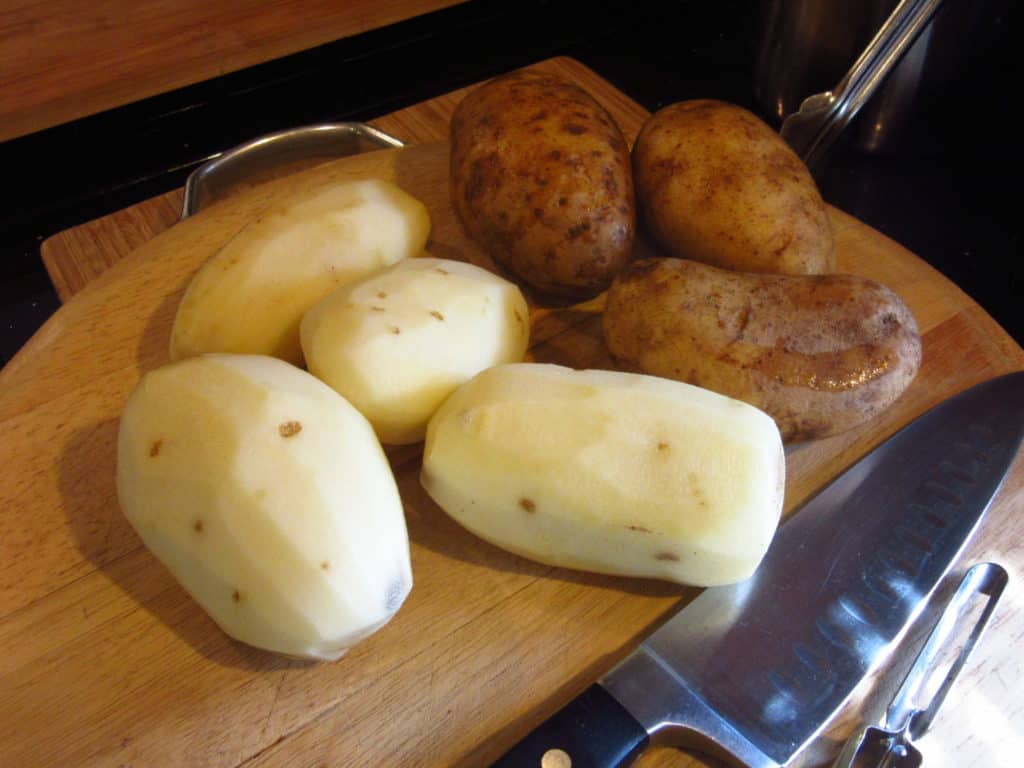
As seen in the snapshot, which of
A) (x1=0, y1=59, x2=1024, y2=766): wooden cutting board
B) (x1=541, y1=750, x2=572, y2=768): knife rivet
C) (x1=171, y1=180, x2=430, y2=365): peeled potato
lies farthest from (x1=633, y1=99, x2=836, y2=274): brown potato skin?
(x1=541, y1=750, x2=572, y2=768): knife rivet

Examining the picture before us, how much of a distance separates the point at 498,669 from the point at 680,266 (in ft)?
1.61

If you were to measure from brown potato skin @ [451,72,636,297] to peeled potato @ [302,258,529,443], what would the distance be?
141 millimetres

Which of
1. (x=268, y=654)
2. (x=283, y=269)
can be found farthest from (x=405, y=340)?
(x=268, y=654)

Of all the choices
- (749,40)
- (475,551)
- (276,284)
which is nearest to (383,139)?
(276,284)

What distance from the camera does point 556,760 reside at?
2.34 ft

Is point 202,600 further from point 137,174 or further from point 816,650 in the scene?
point 137,174

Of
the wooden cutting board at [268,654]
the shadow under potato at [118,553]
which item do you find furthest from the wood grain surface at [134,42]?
the shadow under potato at [118,553]

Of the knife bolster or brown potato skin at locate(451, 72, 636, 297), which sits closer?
the knife bolster

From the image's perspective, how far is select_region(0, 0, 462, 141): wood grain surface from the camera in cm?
169

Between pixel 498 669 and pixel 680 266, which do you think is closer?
pixel 498 669

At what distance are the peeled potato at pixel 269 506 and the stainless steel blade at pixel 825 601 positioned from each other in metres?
0.26

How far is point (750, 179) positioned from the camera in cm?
106

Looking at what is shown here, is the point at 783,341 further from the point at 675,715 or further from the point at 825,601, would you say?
the point at 675,715

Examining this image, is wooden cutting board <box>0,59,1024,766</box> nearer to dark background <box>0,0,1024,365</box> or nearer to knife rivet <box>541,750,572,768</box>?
knife rivet <box>541,750,572,768</box>
